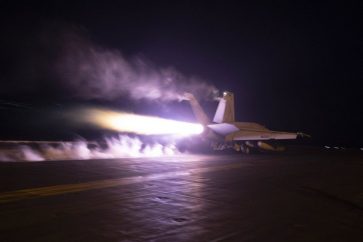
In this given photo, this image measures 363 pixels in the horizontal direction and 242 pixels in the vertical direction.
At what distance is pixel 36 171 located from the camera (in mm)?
18953

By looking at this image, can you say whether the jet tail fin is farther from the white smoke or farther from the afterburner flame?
the white smoke

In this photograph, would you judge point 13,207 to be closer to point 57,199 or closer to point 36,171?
point 57,199

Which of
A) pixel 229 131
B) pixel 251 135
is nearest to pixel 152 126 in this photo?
pixel 229 131

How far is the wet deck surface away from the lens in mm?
9234

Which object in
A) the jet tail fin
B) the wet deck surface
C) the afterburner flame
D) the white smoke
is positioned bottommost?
the wet deck surface

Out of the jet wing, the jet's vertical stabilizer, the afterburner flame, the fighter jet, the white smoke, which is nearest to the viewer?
the white smoke

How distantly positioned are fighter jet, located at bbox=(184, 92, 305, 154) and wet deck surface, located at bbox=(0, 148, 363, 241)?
57.7 ft

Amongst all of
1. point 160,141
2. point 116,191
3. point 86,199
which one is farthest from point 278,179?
point 160,141

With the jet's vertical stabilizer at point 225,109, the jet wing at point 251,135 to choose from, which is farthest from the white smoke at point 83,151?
the jet wing at point 251,135

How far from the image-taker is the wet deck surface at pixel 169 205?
30.3 feet

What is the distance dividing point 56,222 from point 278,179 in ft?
46.1

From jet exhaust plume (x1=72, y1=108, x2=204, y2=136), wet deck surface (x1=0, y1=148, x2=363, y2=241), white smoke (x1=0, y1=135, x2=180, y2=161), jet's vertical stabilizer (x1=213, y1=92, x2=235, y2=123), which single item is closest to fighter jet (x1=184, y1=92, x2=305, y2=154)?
jet's vertical stabilizer (x1=213, y1=92, x2=235, y2=123)

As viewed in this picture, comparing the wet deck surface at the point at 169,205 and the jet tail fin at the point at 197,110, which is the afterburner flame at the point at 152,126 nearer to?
the jet tail fin at the point at 197,110

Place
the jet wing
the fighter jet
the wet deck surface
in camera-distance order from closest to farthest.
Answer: the wet deck surface
the fighter jet
the jet wing
